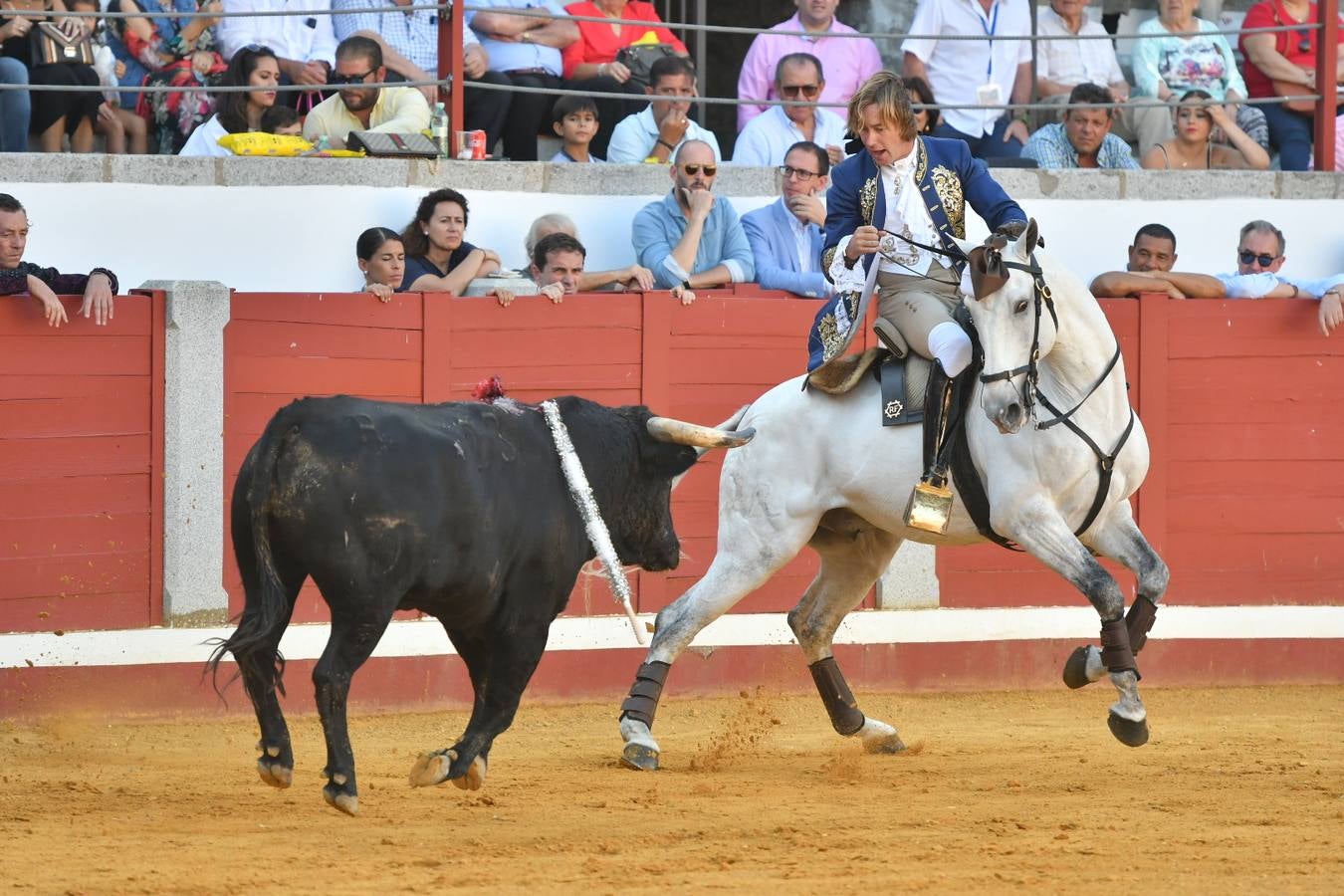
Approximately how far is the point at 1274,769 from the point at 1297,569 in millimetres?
2682

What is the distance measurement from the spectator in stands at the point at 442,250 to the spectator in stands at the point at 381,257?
0.11 m

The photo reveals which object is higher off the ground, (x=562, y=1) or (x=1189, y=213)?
(x=562, y=1)

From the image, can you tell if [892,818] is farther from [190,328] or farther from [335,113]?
[335,113]

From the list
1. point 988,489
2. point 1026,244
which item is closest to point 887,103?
point 1026,244

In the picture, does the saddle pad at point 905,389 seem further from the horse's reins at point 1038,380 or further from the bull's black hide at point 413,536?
the bull's black hide at point 413,536

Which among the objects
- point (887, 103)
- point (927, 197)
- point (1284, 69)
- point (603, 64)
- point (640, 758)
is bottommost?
point (640, 758)

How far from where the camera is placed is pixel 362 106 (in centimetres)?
846

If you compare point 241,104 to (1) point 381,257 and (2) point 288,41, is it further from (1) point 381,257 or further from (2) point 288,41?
(1) point 381,257

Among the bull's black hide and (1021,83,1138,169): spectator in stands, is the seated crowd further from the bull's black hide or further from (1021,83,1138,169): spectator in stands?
the bull's black hide

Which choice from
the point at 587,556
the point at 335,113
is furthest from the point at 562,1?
the point at 587,556

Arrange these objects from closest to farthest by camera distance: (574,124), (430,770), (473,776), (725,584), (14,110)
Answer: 1. (430,770)
2. (473,776)
3. (725,584)
4. (14,110)
5. (574,124)

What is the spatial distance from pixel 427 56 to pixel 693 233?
1803 mm

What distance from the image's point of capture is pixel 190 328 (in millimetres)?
7090

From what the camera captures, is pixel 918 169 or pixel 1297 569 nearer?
pixel 918 169
